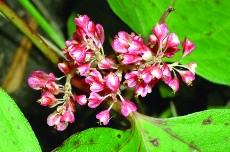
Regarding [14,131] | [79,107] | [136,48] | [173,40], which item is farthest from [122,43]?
[79,107]

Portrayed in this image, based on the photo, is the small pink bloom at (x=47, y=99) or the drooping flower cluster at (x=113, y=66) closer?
the drooping flower cluster at (x=113, y=66)

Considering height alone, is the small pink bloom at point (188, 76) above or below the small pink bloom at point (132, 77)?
below

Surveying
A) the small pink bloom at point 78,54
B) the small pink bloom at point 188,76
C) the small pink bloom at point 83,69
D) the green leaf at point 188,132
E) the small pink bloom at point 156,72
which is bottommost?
the green leaf at point 188,132

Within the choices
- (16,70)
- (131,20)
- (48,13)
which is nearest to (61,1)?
(48,13)

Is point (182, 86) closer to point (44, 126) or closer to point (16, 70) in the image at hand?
point (44, 126)

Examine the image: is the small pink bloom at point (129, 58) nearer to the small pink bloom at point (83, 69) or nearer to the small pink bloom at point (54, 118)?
the small pink bloom at point (83, 69)

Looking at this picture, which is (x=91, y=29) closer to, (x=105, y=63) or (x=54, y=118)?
(x=105, y=63)

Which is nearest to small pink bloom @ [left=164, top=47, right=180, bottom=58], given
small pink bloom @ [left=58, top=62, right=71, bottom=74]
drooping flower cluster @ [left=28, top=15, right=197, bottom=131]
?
drooping flower cluster @ [left=28, top=15, right=197, bottom=131]

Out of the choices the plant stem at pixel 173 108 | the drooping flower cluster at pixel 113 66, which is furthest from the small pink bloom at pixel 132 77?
the plant stem at pixel 173 108
